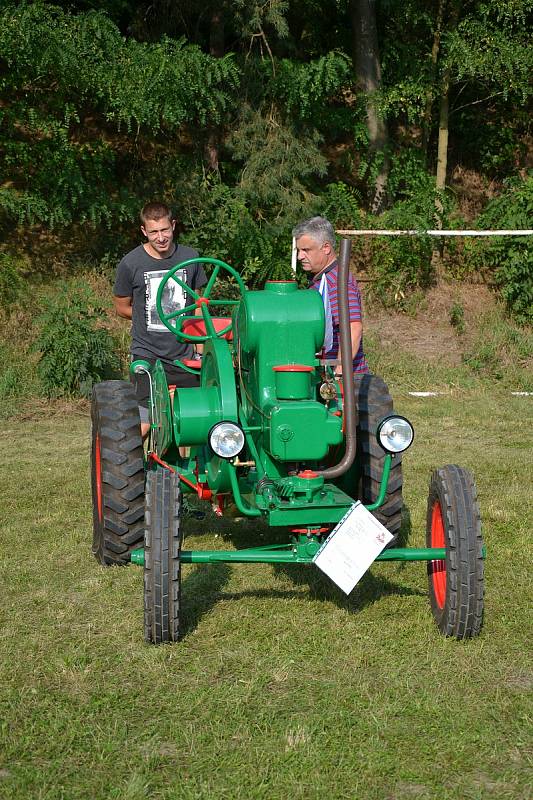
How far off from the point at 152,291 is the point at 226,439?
7.02 feet

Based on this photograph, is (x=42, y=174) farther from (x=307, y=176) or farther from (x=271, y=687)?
(x=271, y=687)

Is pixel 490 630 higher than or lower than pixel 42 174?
lower

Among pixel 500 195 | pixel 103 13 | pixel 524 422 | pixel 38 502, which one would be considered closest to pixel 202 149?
pixel 103 13

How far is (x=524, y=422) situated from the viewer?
10.0 meters

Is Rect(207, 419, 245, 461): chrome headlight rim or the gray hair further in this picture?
the gray hair

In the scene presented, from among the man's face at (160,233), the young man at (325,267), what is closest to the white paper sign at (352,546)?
the young man at (325,267)

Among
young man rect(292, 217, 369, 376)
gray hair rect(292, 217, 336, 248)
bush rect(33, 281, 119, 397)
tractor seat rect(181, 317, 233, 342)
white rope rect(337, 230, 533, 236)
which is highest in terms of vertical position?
gray hair rect(292, 217, 336, 248)

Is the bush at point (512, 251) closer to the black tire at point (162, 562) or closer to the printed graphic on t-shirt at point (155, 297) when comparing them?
the printed graphic on t-shirt at point (155, 297)

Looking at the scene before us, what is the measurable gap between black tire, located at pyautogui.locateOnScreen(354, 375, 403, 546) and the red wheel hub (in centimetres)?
54

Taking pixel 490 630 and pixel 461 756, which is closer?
pixel 461 756

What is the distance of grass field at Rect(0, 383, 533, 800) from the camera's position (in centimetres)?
329

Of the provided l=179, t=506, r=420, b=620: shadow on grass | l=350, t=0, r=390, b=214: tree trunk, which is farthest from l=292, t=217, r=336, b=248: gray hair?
l=350, t=0, r=390, b=214: tree trunk

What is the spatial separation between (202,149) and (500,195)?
461 centimetres

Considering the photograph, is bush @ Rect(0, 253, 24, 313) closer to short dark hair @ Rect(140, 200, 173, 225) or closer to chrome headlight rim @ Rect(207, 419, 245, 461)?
short dark hair @ Rect(140, 200, 173, 225)
